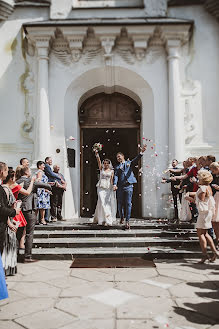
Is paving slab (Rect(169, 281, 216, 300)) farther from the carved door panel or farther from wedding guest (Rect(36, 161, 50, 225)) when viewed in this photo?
the carved door panel

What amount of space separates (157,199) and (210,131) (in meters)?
2.97

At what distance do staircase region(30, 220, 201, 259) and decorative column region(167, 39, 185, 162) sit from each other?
292 centimetres

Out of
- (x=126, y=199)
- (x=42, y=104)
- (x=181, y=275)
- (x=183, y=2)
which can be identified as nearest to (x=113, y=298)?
(x=181, y=275)

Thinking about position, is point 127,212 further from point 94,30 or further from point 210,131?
point 94,30

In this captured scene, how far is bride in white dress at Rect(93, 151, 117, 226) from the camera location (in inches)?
307

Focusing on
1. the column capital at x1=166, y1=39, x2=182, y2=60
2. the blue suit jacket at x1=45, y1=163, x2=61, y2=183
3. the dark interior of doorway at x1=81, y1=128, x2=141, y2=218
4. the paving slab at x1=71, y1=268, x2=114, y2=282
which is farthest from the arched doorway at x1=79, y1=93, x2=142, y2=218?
the paving slab at x1=71, y1=268, x2=114, y2=282

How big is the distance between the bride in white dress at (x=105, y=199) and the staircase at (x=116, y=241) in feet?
0.82

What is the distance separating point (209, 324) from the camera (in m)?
3.15

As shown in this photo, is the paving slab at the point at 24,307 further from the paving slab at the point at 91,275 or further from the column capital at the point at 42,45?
the column capital at the point at 42,45

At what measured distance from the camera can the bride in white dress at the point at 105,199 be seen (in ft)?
25.6

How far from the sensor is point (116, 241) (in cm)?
684

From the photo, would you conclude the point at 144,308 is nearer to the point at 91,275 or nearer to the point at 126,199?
the point at 91,275

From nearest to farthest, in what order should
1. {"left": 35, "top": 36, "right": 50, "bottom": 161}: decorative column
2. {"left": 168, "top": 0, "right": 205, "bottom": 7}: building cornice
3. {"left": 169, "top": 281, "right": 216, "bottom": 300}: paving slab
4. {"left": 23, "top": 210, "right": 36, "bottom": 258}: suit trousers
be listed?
{"left": 169, "top": 281, "right": 216, "bottom": 300}: paving slab → {"left": 23, "top": 210, "right": 36, "bottom": 258}: suit trousers → {"left": 35, "top": 36, "right": 50, "bottom": 161}: decorative column → {"left": 168, "top": 0, "right": 205, "bottom": 7}: building cornice

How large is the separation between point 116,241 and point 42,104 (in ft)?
18.1
